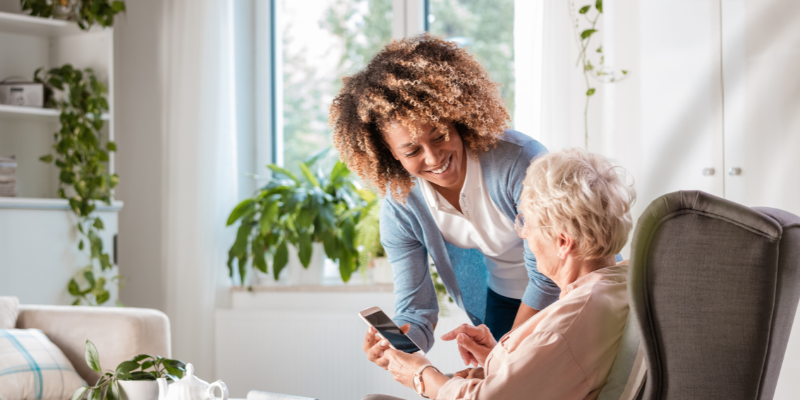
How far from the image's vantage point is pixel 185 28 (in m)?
3.03

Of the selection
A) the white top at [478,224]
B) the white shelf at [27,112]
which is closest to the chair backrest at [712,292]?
the white top at [478,224]

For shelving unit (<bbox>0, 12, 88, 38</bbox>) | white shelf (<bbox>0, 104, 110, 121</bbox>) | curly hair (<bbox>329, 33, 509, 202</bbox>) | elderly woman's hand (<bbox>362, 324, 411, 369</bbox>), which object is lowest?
elderly woman's hand (<bbox>362, 324, 411, 369</bbox>)

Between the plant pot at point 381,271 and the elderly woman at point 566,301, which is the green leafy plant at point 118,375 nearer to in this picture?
the elderly woman at point 566,301

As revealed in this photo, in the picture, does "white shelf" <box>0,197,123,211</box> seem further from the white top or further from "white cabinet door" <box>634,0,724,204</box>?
"white cabinet door" <box>634,0,724,204</box>

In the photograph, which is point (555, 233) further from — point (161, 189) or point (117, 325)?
point (161, 189)

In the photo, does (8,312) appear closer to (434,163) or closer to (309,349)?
(309,349)

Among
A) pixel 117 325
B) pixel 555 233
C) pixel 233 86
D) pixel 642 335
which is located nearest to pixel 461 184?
pixel 555 233

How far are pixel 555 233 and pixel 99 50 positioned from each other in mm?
2586

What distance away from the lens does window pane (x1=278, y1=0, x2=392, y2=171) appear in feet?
10.9

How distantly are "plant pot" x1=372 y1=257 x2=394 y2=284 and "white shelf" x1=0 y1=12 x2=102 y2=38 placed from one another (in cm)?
168

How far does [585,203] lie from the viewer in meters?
1.08

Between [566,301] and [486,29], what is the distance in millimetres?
2362

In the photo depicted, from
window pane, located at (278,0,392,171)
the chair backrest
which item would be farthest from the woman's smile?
window pane, located at (278,0,392,171)

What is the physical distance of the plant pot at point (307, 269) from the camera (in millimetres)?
3021
